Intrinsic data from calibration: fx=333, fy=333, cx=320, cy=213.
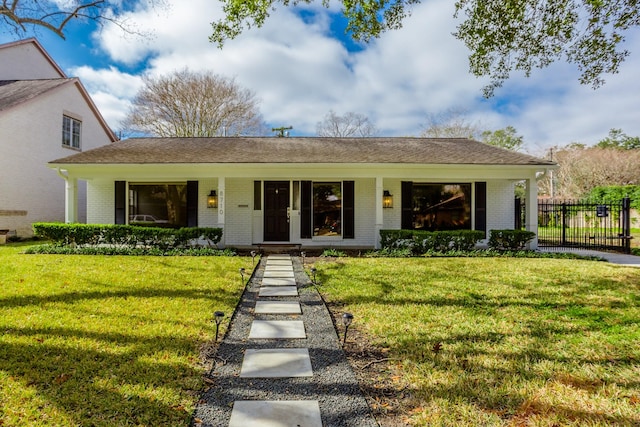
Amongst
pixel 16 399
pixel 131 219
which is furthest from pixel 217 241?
pixel 16 399

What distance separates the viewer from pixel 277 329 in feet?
13.0

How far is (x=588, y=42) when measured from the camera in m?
6.81

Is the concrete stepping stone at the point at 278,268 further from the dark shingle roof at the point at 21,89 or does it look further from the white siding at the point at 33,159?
the dark shingle roof at the point at 21,89

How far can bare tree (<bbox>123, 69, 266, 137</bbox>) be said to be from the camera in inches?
877

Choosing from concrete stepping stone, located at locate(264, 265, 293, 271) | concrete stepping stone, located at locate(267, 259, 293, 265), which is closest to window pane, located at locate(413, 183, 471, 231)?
concrete stepping stone, located at locate(267, 259, 293, 265)

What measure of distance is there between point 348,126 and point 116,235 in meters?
22.2

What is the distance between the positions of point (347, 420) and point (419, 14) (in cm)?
811

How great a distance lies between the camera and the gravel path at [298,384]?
231cm

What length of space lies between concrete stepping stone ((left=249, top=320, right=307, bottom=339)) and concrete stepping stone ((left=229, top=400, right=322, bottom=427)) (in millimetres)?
1280

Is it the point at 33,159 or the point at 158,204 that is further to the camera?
the point at 33,159

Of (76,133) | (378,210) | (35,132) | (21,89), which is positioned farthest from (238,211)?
(21,89)

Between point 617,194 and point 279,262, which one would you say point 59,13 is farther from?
point 617,194

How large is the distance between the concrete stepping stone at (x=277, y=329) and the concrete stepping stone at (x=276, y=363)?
1.21 feet

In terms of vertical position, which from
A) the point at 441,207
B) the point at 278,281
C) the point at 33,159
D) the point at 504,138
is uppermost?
the point at 504,138
